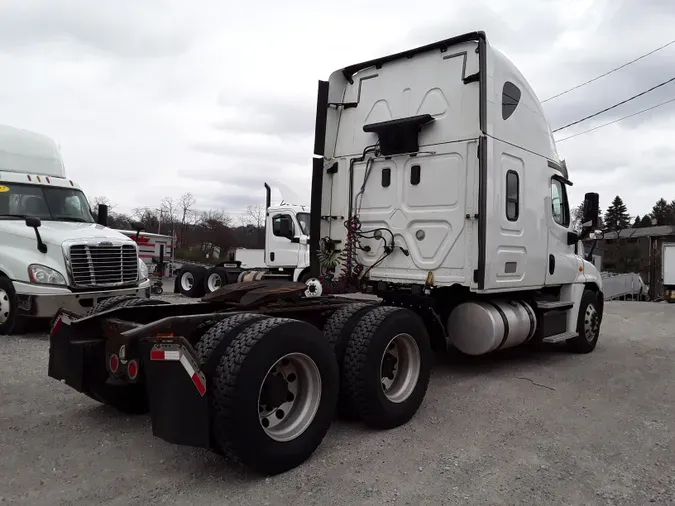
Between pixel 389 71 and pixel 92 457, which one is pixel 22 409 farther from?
pixel 389 71

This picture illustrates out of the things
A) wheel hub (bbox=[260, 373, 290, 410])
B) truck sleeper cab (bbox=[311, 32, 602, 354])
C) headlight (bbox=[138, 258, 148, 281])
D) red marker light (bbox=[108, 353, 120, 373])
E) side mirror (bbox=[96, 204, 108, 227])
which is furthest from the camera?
side mirror (bbox=[96, 204, 108, 227])

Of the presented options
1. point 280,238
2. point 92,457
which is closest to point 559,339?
point 92,457

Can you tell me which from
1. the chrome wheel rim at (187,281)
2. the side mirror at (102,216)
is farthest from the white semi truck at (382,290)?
the chrome wheel rim at (187,281)

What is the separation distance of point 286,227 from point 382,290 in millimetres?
6781

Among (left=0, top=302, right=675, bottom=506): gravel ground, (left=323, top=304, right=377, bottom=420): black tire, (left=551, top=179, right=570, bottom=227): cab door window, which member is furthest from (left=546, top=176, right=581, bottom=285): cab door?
(left=323, top=304, right=377, bottom=420): black tire

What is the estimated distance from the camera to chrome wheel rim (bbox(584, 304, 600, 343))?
7.80 metres

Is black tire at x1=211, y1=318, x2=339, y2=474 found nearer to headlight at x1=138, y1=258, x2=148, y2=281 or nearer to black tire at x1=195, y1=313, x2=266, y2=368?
black tire at x1=195, y1=313, x2=266, y2=368

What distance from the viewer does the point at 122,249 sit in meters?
8.80

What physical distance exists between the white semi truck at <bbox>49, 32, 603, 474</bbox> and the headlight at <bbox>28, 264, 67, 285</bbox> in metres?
4.10

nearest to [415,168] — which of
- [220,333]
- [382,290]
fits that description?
[382,290]

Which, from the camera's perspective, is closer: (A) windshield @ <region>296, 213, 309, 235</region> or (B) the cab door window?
(B) the cab door window

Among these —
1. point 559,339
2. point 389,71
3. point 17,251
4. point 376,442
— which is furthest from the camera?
point 17,251

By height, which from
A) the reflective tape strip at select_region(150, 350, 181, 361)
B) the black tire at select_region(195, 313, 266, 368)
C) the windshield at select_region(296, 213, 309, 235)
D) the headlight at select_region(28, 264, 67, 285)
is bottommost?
the reflective tape strip at select_region(150, 350, 181, 361)

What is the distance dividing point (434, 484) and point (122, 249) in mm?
7133
